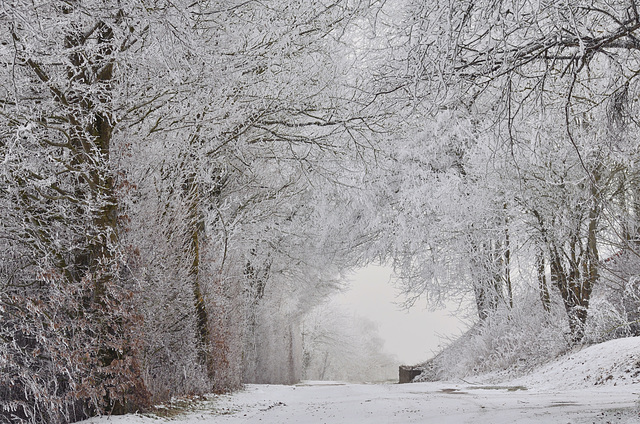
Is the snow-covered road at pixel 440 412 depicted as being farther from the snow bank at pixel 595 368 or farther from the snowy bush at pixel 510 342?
the snowy bush at pixel 510 342

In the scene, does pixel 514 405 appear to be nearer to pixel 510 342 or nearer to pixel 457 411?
pixel 457 411

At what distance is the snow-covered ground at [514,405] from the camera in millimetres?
5086

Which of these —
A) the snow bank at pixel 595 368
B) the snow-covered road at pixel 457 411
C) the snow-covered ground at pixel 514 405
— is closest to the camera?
the snow-covered road at pixel 457 411

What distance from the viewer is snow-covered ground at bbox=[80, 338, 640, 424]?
5086 millimetres

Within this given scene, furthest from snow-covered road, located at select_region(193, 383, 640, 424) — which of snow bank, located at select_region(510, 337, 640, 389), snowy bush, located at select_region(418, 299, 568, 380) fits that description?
snowy bush, located at select_region(418, 299, 568, 380)

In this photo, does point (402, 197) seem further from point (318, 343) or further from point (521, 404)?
point (318, 343)

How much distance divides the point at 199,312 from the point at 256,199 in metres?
4.46

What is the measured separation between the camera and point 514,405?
6.11 meters

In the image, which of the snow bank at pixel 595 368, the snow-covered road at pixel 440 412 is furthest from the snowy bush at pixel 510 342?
the snow-covered road at pixel 440 412

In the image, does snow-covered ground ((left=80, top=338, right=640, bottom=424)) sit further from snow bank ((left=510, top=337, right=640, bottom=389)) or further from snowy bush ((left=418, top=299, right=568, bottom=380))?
snowy bush ((left=418, top=299, right=568, bottom=380))

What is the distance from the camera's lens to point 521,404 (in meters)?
6.18

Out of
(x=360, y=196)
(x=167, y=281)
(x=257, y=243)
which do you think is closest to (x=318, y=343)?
(x=257, y=243)

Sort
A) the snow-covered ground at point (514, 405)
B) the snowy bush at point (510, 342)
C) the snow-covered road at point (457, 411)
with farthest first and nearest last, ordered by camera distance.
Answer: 1. the snowy bush at point (510, 342)
2. the snow-covered ground at point (514, 405)
3. the snow-covered road at point (457, 411)

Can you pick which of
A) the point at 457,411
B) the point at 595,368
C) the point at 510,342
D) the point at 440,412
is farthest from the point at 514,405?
the point at 510,342
